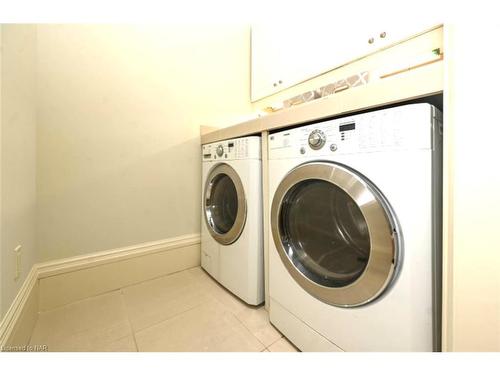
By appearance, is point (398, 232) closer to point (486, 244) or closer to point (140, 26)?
point (486, 244)

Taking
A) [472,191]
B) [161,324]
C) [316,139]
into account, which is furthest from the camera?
[161,324]

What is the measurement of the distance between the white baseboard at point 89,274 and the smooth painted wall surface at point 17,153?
0.09 metres

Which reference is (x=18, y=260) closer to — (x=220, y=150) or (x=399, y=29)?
(x=220, y=150)

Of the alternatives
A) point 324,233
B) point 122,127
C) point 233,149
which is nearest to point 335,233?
point 324,233

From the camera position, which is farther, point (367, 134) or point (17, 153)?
point (17, 153)

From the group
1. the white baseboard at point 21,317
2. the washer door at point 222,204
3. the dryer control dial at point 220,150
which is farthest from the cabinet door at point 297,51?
the white baseboard at point 21,317

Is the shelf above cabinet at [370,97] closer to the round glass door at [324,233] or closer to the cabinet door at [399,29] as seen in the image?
the round glass door at [324,233]

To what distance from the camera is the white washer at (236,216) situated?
3.14ft

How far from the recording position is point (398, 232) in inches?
20.5

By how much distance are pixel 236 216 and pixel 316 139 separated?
1.97ft

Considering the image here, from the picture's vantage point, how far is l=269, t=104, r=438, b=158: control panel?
49cm

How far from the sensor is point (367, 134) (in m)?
0.57

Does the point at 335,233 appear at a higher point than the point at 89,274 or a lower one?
higher

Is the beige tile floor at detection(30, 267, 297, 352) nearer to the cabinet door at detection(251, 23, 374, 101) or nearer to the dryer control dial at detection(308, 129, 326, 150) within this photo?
the dryer control dial at detection(308, 129, 326, 150)
